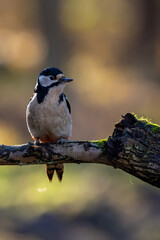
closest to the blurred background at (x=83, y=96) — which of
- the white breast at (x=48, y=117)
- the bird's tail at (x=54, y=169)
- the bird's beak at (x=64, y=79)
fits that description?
the bird's tail at (x=54, y=169)

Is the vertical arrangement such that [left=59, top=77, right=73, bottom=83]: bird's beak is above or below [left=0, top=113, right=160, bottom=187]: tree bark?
above

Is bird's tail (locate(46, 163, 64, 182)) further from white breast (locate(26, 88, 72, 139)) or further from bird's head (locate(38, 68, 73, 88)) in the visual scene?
bird's head (locate(38, 68, 73, 88))

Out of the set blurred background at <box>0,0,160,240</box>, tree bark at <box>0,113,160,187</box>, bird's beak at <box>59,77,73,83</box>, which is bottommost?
blurred background at <box>0,0,160,240</box>

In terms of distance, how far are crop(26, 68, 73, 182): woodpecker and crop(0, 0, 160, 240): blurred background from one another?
967 millimetres

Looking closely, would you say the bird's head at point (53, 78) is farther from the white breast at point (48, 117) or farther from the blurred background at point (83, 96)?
the blurred background at point (83, 96)

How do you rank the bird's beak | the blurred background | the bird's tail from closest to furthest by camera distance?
the bird's beak → the bird's tail → the blurred background

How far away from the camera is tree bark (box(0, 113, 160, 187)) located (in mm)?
3930

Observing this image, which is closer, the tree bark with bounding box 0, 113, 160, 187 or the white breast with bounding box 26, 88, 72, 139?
the tree bark with bounding box 0, 113, 160, 187

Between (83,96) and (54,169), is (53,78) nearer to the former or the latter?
(54,169)

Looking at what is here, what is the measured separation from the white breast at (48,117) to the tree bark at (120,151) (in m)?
0.65

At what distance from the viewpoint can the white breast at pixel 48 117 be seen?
484 cm

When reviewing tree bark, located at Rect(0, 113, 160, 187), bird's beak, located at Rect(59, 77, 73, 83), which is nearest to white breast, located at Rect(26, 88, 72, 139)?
bird's beak, located at Rect(59, 77, 73, 83)

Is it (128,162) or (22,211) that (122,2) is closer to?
(22,211)

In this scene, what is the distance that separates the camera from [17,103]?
11.4m
